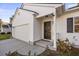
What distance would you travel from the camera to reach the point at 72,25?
7.07ft

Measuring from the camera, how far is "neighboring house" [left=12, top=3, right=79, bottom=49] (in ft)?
7.02

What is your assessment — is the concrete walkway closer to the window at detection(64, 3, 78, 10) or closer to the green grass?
the green grass

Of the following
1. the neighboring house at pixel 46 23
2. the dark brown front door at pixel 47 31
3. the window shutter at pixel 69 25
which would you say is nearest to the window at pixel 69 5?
the neighboring house at pixel 46 23

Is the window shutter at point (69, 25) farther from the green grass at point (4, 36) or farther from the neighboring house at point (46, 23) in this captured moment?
the green grass at point (4, 36)

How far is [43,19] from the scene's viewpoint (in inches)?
87.4

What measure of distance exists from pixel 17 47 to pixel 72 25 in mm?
905

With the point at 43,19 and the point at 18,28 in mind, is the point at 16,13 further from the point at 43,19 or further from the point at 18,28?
the point at 43,19

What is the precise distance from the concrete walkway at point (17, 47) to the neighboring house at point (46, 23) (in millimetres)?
69

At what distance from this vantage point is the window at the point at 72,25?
2.14m

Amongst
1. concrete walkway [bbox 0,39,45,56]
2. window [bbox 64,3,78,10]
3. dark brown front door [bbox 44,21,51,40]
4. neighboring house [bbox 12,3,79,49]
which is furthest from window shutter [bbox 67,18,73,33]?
concrete walkway [bbox 0,39,45,56]

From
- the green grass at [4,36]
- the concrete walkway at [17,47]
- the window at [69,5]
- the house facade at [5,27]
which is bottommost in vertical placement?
the concrete walkway at [17,47]

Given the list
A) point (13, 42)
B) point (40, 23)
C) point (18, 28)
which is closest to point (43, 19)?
point (40, 23)

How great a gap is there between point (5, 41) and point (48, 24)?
71 centimetres

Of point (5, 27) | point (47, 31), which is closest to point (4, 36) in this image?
point (5, 27)
